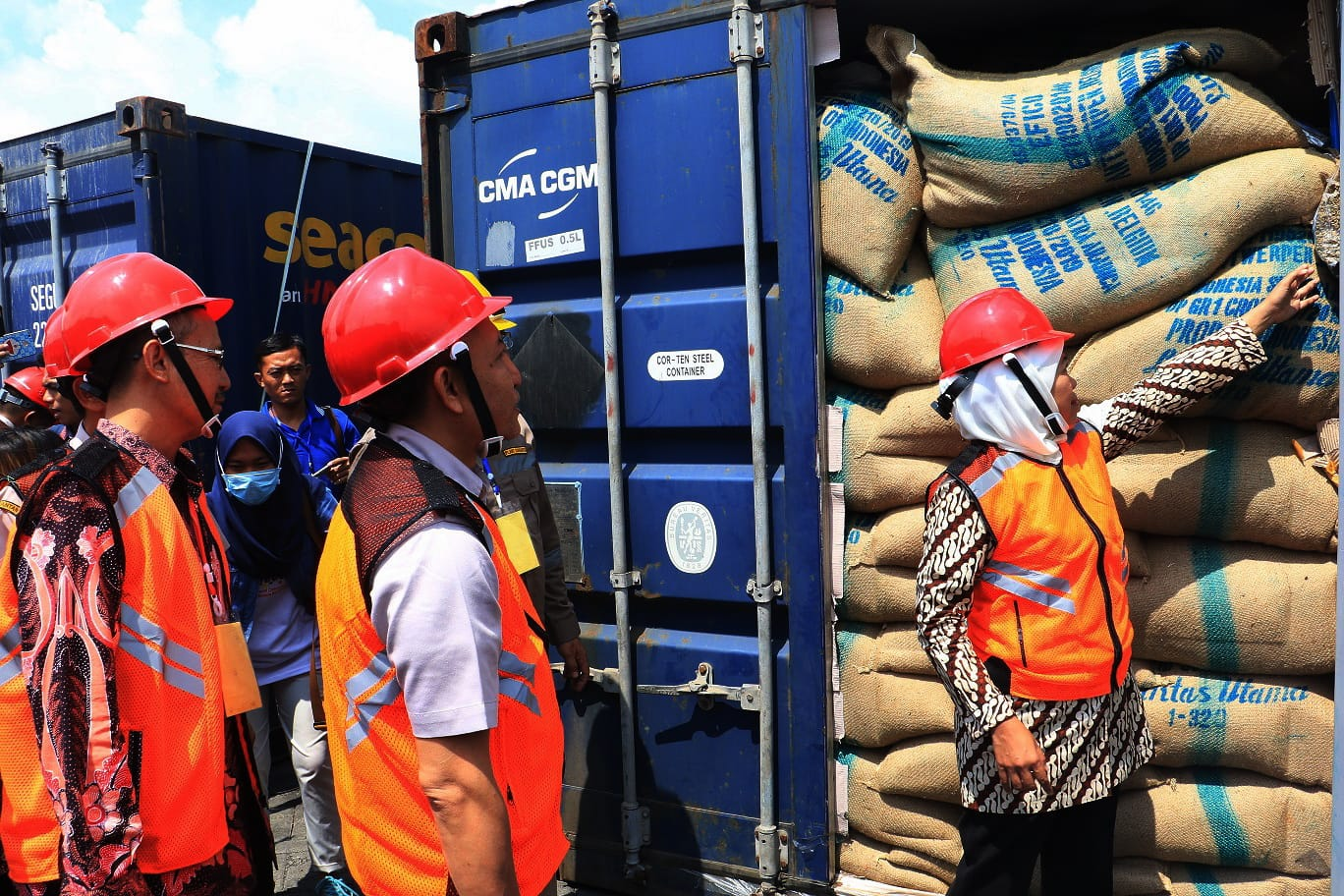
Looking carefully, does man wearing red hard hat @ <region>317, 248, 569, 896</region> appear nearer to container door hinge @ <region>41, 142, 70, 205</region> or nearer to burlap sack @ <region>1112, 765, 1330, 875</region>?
burlap sack @ <region>1112, 765, 1330, 875</region>

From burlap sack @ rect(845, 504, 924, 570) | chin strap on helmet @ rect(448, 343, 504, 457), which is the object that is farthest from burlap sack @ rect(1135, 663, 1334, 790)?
chin strap on helmet @ rect(448, 343, 504, 457)

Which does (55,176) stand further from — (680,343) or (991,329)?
(991,329)

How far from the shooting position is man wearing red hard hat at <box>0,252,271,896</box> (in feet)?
5.32

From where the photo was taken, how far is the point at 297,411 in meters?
3.73

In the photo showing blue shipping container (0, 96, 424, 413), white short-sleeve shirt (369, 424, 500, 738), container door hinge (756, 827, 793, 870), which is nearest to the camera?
white short-sleeve shirt (369, 424, 500, 738)

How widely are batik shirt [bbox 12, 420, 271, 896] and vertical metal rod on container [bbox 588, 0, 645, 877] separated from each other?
1406mm

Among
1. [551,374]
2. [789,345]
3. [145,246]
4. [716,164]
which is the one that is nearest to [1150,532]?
[789,345]

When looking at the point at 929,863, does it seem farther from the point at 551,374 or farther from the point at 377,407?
the point at 377,407

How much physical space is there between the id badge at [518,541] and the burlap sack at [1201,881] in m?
1.70

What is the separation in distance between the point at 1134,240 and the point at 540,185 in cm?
165

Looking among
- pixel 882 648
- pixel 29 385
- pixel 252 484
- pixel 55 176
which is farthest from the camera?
pixel 55 176

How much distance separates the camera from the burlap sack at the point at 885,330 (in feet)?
9.21

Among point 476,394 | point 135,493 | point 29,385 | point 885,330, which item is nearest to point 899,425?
point 885,330

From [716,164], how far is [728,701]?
4.87ft
